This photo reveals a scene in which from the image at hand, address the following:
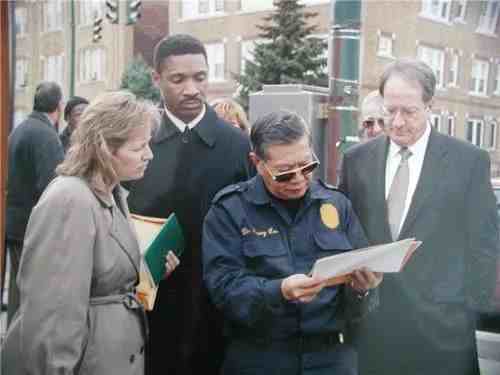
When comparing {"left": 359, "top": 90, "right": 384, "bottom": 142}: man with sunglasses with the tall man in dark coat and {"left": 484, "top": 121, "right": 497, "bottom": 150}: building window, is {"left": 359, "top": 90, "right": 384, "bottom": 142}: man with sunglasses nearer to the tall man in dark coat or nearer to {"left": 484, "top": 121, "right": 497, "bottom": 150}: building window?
the tall man in dark coat

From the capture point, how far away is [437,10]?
2069 cm

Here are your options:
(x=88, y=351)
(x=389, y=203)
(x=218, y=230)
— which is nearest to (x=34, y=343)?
(x=88, y=351)

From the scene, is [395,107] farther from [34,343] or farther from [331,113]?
[331,113]

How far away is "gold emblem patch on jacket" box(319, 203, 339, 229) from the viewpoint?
2.64 meters

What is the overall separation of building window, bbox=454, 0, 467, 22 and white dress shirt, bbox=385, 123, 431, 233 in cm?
1780

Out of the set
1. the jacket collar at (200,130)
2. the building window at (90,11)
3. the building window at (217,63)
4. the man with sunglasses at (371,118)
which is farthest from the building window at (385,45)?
the jacket collar at (200,130)

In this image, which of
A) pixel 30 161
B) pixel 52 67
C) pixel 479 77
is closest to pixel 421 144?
pixel 30 161

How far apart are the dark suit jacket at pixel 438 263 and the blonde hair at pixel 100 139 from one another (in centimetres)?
Result: 100

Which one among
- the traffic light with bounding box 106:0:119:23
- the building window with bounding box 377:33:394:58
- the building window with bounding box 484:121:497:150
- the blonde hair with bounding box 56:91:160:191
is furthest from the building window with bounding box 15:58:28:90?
the building window with bounding box 377:33:394:58

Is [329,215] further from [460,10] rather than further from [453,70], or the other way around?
[460,10]

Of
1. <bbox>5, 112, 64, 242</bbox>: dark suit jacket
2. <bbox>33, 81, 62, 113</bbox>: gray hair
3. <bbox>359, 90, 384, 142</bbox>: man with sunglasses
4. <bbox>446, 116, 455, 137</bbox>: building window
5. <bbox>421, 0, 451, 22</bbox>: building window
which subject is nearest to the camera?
<bbox>359, 90, 384, 142</bbox>: man with sunglasses

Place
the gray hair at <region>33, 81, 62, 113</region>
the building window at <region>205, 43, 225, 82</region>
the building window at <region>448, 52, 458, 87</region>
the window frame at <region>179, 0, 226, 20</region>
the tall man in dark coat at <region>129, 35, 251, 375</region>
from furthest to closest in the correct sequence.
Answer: the building window at <region>448, 52, 458, 87</region>, the building window at <region>205, 43, 225, 82</region>, the window frame at <region>179, 0, 226, 20</region>, the gray hair at <region>33, 81, 62, 113</region>, the tall man in dark coat at <region>129, 35, 251, 375</region>

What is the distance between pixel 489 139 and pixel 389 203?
13.8 metres

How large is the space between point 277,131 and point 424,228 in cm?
71
